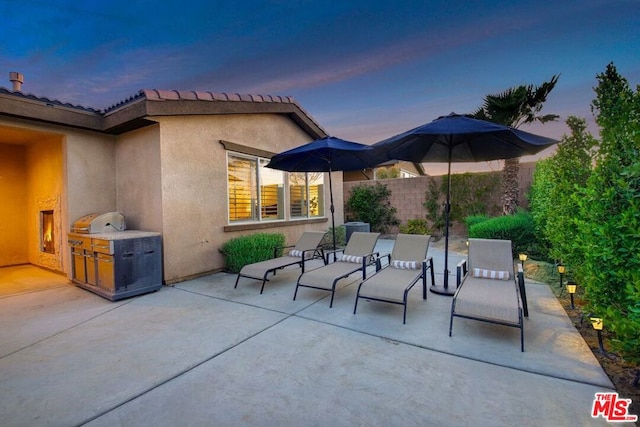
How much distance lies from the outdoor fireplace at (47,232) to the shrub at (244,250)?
466 cm

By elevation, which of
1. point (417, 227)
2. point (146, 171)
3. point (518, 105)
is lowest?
point (417, 227)

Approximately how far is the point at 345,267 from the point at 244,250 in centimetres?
299

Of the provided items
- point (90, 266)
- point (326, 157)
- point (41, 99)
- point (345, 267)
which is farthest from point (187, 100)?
point (345, 267)

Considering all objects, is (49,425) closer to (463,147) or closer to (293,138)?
(463,147)

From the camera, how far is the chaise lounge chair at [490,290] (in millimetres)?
3574

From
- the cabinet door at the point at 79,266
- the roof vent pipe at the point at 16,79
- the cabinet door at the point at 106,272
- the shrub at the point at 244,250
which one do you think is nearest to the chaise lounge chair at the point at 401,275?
the shrub at the point at 244,250

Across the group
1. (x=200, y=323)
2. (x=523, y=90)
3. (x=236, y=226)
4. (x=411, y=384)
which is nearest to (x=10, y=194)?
(x=236, y=226)

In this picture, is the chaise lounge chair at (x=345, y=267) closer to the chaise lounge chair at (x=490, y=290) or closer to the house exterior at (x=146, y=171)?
the chaise lounge chair at (x=490, y=290)

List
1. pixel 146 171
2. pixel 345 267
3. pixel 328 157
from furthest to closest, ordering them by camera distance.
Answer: pixel 328 157 → pixel 146 171 → pixel 345 267

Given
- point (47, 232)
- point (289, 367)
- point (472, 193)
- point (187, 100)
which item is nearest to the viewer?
point (289, 367)

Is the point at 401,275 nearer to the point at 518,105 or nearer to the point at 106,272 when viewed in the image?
the point at 106,272

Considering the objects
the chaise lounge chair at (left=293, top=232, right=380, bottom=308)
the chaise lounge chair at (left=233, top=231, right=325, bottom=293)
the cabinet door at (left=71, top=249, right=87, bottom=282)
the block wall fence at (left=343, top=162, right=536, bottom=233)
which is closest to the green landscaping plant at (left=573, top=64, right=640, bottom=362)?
the chaise lounge chair at (left=293, top=232, right=380, bottom=308)

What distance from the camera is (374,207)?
1504 centimetres

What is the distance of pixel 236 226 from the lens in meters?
8.05
